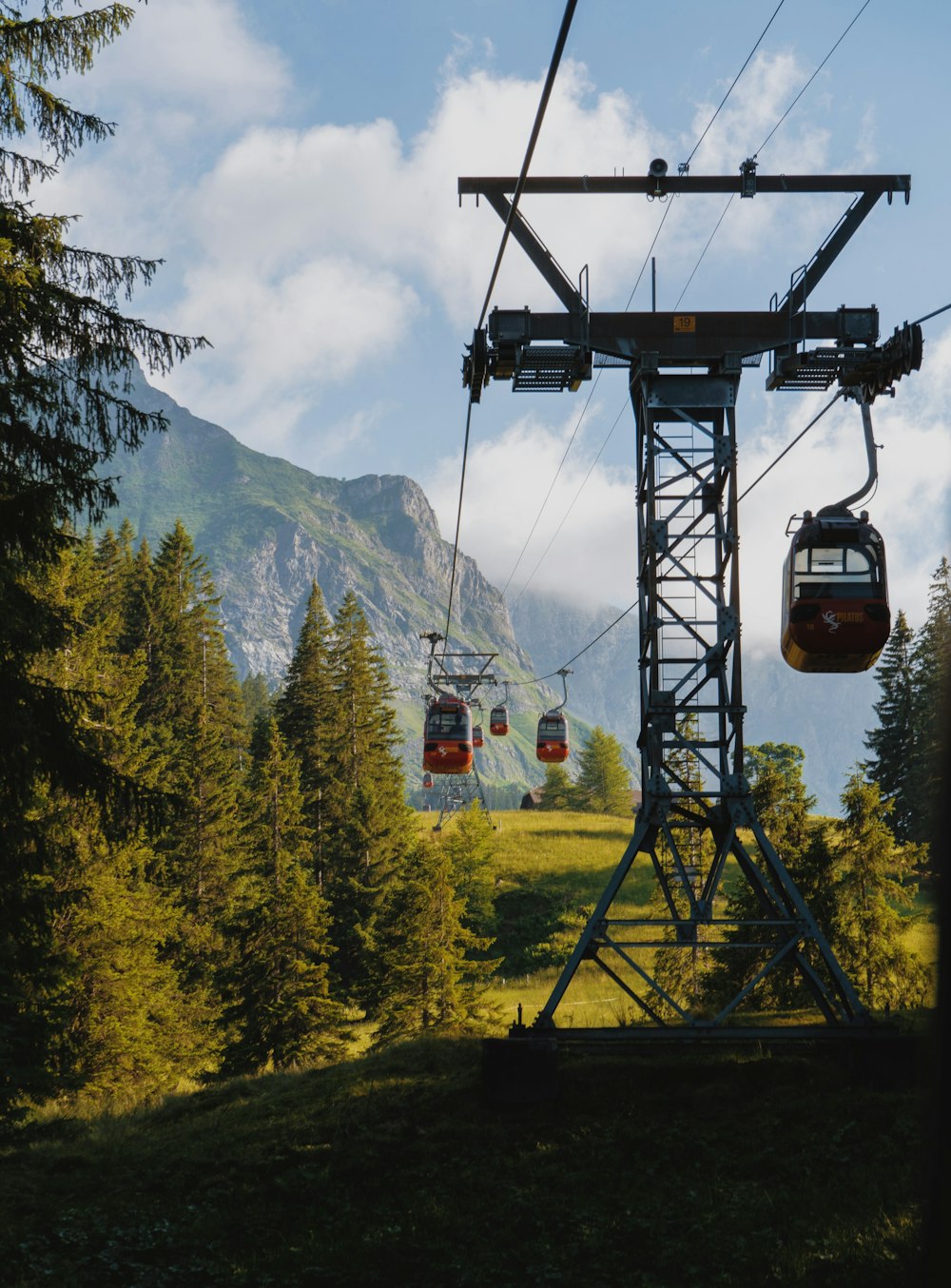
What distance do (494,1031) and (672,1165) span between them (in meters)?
20.3

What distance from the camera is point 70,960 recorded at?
20.7m

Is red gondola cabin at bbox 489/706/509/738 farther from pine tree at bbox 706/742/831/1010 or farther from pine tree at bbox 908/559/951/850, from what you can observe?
pine tree at bbox 908/559/951/850

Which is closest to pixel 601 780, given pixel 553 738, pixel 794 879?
pixel 553 738

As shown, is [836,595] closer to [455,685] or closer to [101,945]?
[101,945]

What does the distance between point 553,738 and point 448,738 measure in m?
13.2

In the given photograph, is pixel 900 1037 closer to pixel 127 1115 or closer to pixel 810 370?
pixel 810 370

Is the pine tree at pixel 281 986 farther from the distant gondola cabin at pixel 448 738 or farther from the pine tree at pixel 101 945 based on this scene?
the distant gondola cabin at pixel 448 738

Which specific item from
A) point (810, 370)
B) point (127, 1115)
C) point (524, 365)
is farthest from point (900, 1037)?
point (127, 1115)

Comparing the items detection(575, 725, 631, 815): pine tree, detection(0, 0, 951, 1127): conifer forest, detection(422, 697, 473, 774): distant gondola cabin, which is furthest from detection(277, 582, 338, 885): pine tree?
detection(575, 725, 631, 815): pine tree

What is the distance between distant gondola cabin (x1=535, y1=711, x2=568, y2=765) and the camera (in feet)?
167

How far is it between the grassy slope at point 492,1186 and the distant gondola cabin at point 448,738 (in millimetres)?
21875

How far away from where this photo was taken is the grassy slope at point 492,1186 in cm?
980

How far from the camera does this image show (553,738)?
2026 inches

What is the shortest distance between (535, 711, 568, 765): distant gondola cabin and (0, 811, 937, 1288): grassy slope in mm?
34368
